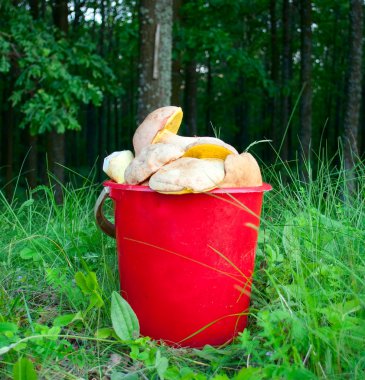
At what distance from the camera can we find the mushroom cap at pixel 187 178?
1845mm

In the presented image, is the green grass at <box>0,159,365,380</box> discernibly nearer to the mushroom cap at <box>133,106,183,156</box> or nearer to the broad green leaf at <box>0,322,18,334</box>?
the broad green leaf at <box>0,322,18,334</box>

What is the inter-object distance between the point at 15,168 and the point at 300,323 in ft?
58.1

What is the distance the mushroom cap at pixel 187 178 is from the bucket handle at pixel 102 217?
403 mm

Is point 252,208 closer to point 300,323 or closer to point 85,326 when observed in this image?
point 300,323

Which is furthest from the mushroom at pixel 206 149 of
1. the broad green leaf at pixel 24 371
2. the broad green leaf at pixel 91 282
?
the broad green leaf at pixel 24 371

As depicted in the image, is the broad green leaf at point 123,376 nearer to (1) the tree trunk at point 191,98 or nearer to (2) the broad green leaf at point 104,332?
(2) the broad green leaf at point 104,332

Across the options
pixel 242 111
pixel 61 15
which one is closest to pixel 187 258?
pixel 61 15

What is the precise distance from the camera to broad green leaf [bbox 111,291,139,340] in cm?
188

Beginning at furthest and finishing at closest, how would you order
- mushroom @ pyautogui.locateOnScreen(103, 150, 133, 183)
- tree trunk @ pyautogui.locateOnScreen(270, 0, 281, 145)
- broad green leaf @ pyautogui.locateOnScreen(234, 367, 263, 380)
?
tree trunk @ pyautogui.locateOnScreen(270, 0, 281, 145) < mushroom @ pyautogui.locateOnScreen(103, 150, 133, 183) < broad green leaf @ pyautogui.locateOnScreen(234, 367, 263, 380)

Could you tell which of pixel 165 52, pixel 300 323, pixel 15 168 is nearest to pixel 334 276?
pixel 300 323

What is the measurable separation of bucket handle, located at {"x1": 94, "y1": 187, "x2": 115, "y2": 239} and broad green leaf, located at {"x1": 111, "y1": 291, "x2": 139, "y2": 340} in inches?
20.2

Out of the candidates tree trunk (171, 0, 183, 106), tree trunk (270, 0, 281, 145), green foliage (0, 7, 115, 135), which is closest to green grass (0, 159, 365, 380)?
green foliage (0, 7, 115, 135)

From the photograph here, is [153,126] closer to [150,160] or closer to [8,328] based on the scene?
[150,160]

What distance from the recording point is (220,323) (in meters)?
2.06
